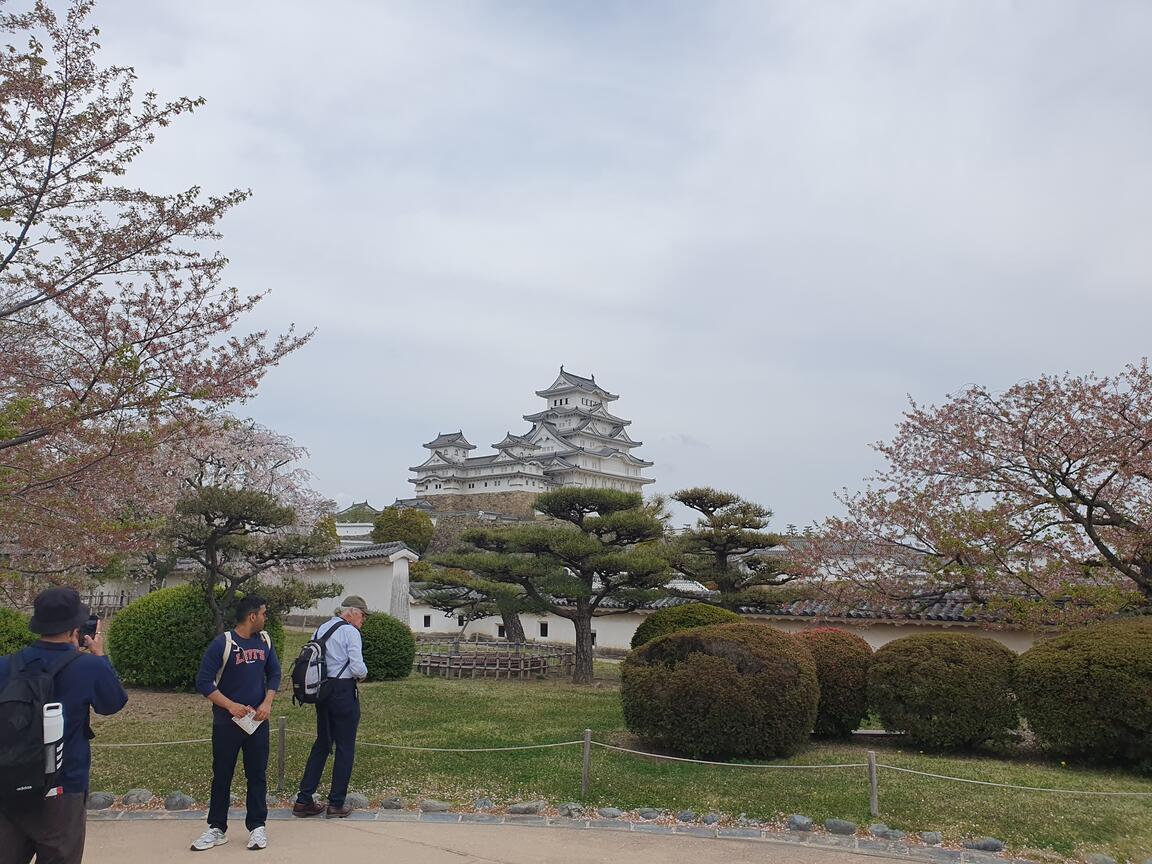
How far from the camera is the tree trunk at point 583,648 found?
15930 mm

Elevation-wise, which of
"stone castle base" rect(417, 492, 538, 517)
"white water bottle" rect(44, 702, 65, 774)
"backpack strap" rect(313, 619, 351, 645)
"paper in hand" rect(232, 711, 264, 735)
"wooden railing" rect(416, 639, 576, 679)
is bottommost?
"wooden railing" rect(416, 639, 576, 679)

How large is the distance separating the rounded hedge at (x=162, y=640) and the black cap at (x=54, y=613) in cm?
890

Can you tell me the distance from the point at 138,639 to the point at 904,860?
11.0 meters

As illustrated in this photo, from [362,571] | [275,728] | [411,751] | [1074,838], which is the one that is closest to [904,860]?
[1074,838]

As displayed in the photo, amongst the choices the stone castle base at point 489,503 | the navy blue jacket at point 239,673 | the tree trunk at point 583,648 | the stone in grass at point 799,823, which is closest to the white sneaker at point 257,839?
the navy blue jacket at point 239,673

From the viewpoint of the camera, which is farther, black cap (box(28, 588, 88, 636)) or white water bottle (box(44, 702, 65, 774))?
black cap (box(28, 588, 88, 636))

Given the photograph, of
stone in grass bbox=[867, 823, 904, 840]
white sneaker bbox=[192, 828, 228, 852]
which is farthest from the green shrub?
stone in grass bbox=[867, 823, 904, 840]

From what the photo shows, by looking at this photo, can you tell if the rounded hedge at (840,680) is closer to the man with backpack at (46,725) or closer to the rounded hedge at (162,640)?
the man with backpack at (46,725)

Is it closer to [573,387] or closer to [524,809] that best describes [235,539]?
[524,809]

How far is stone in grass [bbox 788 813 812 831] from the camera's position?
19.0 feet

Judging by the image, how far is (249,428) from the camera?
969 inches

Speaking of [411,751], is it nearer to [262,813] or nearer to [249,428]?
[262,813]

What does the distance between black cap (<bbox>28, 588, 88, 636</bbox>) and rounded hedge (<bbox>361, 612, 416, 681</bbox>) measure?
10862mm

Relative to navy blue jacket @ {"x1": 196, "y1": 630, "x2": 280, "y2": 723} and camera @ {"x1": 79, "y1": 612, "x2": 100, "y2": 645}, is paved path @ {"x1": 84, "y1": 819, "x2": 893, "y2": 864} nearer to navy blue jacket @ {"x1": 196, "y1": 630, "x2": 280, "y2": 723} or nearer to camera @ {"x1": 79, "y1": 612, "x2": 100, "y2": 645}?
navy blue jacket @ {"x1": 196, "y1": 630, "x2": 280, "y2": 723}
